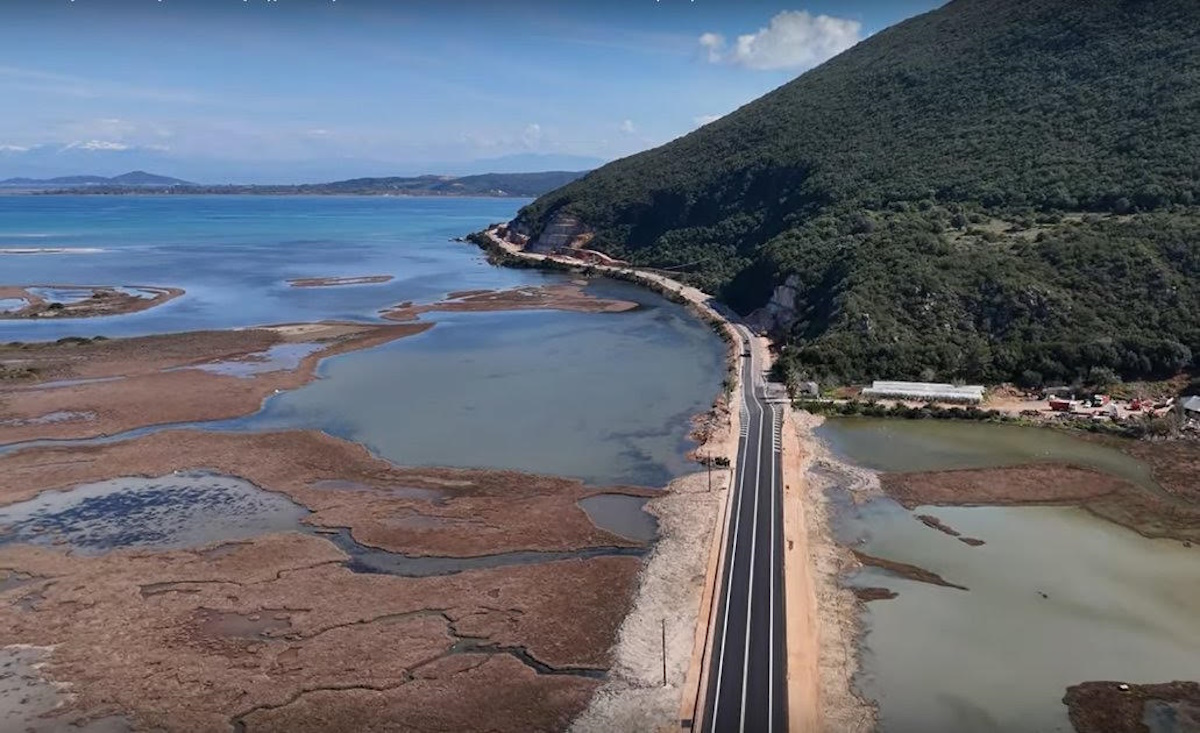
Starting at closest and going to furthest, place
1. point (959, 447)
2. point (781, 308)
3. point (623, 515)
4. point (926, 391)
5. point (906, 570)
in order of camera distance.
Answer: point (906, 570), point (623, 515), point (959, 447), point (926, 391), point (781, 308)

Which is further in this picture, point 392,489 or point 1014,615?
point 392,489

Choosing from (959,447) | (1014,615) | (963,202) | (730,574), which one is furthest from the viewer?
(963,202)

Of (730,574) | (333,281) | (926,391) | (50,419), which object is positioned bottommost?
(730,574)

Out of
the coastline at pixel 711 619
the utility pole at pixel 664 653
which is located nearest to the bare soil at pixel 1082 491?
the coastline at pixel 711 619

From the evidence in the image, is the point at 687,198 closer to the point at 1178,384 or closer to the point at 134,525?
the point at 1178,384

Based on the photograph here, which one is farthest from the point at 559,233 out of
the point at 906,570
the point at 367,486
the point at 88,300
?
the point at 906,570

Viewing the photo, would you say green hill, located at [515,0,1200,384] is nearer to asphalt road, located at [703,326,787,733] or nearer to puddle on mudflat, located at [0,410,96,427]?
asphalt road, located at [703,326,787,733]

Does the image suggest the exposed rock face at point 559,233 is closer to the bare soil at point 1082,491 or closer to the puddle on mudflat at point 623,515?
the bare soil at point 1082,491

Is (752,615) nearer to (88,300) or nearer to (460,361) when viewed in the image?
(460,361)

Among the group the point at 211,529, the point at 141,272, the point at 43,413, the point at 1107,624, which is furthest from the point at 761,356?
the point at 141,272
